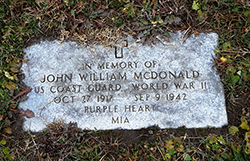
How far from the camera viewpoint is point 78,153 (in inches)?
84.5

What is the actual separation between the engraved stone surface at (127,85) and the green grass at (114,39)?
11 centimetres

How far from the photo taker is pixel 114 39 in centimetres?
225

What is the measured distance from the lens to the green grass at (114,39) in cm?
215

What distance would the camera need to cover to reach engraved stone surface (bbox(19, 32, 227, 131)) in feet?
7.07

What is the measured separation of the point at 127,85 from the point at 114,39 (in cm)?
57

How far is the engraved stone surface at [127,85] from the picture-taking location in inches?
84.9

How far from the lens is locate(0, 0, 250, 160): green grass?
2.15 m

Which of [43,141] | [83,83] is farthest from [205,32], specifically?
[43,141]

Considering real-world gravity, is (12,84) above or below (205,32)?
below

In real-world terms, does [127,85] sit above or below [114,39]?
below

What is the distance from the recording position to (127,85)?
7.19 ft

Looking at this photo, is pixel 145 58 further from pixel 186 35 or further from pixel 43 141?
pixel 43 141

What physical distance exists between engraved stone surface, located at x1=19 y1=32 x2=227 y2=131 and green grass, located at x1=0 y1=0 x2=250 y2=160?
113 mm

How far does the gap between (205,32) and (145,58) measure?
0.78 meters
